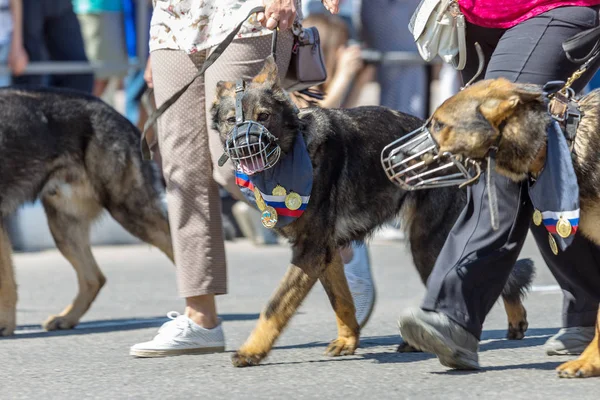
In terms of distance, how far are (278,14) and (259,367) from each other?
140 centimetres

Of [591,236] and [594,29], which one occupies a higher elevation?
[594,29]

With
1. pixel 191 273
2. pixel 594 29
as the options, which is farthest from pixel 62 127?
pixel 594 29

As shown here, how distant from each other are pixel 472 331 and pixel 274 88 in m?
1.24

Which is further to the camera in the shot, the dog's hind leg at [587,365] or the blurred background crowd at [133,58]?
the blurred background crowd at [133,58]

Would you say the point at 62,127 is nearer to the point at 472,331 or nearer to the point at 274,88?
the point at 274,88

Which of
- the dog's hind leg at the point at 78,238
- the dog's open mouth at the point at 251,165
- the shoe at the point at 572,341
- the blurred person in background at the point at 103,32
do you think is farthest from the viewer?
the blurred person in background at the point at 103,32

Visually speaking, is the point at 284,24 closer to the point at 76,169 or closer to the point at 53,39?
the point at 76,169

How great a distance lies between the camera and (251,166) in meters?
4.23

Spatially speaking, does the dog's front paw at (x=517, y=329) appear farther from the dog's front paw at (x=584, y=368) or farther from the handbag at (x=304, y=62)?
the handbag at (x=304, y=62)

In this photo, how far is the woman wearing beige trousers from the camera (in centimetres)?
469

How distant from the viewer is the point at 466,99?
3.84m

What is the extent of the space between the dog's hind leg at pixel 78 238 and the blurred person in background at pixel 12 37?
244 cm

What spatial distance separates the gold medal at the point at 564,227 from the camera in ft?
12.3

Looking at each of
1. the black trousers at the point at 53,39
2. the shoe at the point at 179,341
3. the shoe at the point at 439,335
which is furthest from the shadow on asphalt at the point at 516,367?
the black trousers at the point at 53,39
